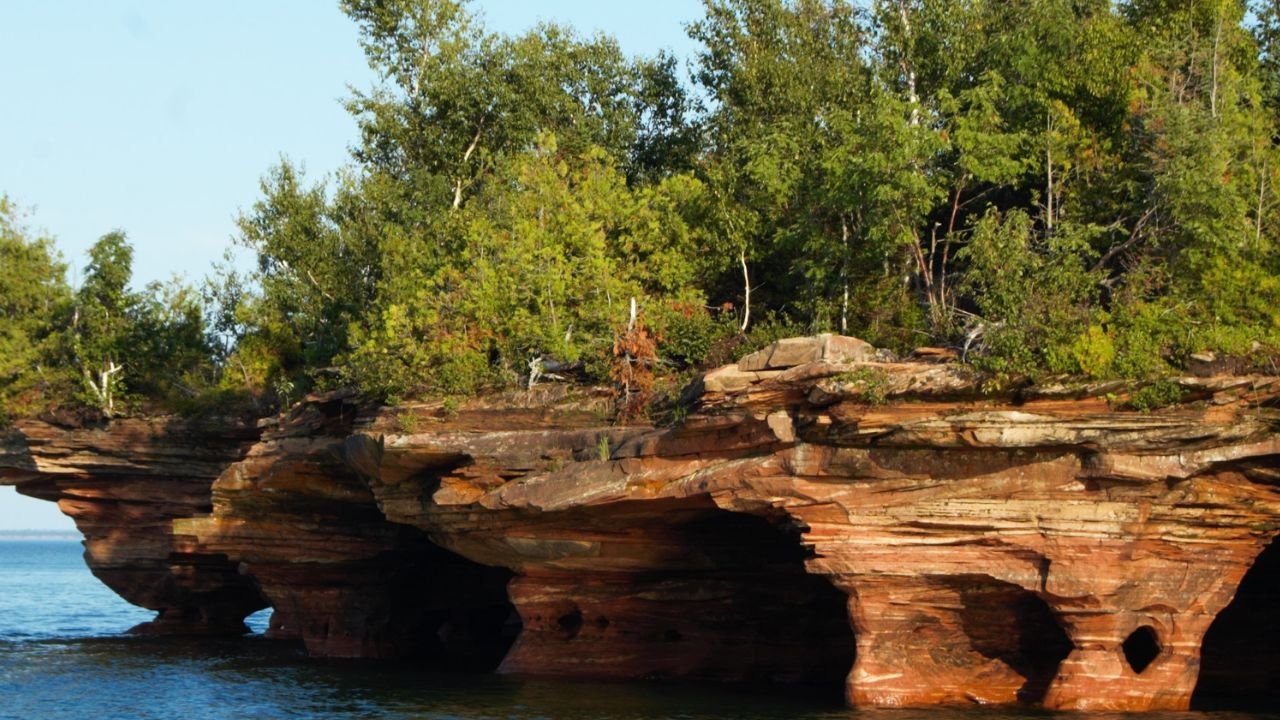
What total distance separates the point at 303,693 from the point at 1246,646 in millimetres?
17285

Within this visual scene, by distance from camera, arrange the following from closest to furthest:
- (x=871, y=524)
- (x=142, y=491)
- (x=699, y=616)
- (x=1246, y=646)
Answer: (x=871, y=524) → (x=1246, y=646) → (x=699, y=616) → (x=142, y=491)

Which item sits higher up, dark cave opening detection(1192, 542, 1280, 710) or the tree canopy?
the tree canopy

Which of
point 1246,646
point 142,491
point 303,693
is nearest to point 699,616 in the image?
point 303,693

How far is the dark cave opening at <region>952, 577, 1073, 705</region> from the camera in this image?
23984mm

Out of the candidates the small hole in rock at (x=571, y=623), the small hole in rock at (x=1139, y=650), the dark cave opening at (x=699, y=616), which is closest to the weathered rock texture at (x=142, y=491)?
the small hole in rock at (x=571, y=623)

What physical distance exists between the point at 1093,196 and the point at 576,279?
10125 mm

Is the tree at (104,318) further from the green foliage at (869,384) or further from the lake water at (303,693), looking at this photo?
the green foliage at (869,384)

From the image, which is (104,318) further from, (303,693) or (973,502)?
(973,502)

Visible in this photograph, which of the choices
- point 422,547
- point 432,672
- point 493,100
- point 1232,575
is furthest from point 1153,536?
point 493,100

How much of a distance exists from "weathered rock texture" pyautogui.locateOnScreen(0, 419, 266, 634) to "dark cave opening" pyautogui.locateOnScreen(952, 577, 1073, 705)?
2034 centimetres

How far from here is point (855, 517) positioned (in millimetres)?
23641

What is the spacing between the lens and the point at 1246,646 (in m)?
27.4

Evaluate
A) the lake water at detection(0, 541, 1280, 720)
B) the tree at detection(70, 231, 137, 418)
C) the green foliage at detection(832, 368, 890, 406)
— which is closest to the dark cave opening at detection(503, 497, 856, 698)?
the lake water at detection(0, 541, 1280, 720)

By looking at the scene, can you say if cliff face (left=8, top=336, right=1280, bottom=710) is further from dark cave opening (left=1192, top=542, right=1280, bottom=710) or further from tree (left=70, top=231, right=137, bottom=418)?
tree (left=70, top=231, right=137, bottom=418)
